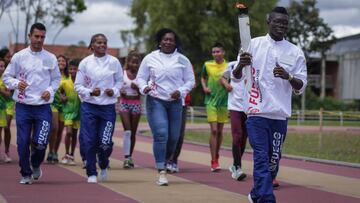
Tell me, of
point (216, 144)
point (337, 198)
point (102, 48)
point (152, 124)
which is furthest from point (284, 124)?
point (216, 144)

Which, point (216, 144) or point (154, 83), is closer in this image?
point (154, 83)

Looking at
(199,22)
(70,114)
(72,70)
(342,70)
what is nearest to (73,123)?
(70,114)

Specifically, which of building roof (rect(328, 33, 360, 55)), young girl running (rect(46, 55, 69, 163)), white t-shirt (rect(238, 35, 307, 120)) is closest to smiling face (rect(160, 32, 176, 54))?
white t-shirt (rect(238, 35, 307, 120))

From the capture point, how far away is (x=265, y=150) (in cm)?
747

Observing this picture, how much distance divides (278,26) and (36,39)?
3.81 meters

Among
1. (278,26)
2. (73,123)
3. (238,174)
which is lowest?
(238,174)

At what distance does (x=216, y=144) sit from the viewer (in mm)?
12445

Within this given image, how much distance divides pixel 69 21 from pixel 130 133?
102 ft

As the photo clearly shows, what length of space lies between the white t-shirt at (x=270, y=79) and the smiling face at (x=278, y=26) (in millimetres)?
56

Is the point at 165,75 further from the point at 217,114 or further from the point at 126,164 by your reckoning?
the point at 126,164

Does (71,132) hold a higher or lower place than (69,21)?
lower

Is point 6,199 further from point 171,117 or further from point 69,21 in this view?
point 69,21

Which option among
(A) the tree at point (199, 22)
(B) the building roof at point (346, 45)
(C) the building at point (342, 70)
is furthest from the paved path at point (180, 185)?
(B) the building roof at point (346, 45)

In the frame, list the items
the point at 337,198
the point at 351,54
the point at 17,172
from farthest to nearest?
the point at 351,54
the point at 17,172
the point at 337,198
